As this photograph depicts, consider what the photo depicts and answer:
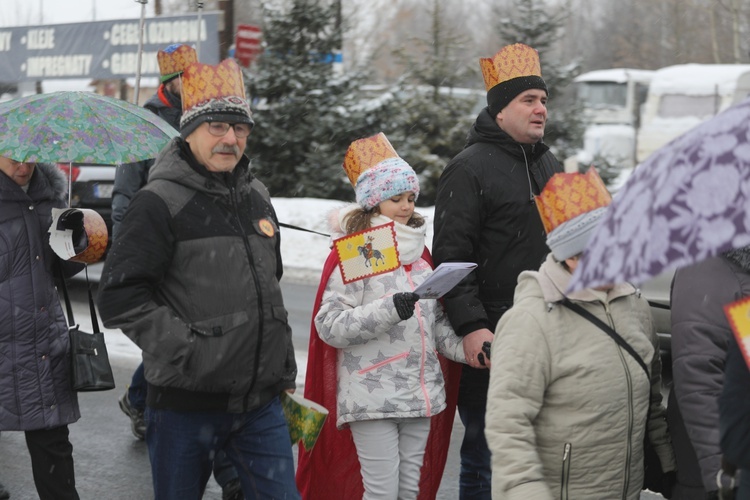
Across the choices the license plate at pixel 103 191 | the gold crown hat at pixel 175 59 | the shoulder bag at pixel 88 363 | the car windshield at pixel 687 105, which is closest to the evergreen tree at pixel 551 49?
the car windshield at pixel 687 105

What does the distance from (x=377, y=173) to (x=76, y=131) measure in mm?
1215

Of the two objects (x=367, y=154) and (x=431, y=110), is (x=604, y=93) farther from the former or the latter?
(x=367, y=154)

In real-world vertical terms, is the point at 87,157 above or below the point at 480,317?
above

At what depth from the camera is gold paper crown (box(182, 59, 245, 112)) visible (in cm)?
384

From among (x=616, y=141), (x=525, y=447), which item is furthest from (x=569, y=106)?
(x=525, y=447)

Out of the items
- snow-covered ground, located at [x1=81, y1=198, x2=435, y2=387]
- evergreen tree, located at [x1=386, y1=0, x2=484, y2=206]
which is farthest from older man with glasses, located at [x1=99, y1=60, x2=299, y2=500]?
evergreen tree, located at [x1=386, y1=0, x2=484, y2=206]

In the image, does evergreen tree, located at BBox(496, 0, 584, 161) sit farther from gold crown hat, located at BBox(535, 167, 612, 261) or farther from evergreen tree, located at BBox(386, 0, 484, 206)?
gold crown hat, located at BBox(535, 167, 612, 261)

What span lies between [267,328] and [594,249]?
6.08 ft

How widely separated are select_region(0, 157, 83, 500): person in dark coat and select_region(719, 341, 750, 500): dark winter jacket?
118 inches

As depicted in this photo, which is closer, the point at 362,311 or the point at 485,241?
the point at 362,311

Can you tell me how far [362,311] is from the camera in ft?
13.6

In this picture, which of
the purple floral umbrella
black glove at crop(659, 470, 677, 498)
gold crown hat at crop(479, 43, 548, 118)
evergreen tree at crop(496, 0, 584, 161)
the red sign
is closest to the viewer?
the purple floral umbrella

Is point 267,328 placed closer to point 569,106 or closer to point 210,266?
point 210,266

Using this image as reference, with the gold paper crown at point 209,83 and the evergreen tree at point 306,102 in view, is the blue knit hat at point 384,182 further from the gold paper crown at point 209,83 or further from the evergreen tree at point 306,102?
the evergreen tree at point 306,102
